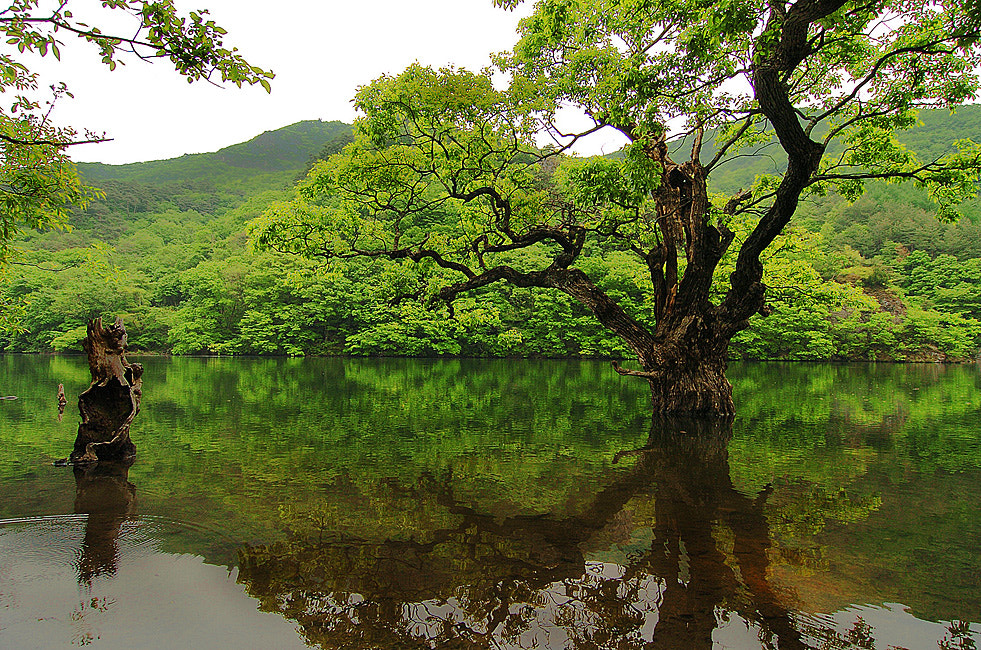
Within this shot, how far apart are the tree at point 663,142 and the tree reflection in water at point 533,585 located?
252 inches

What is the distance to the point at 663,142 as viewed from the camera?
428 inches

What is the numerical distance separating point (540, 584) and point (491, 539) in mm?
860

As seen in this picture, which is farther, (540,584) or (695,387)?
(695,387)

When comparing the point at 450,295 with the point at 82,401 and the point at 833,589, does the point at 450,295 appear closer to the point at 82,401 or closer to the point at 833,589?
the point at 82,401

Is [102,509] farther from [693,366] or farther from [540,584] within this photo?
[693,366]

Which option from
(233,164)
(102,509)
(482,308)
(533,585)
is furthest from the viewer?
(233,164)

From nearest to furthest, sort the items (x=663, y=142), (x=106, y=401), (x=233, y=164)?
(x=106, y=401) → (x=663, y=142) → (x=233, y=164)

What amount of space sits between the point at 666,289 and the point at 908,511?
7.51 m

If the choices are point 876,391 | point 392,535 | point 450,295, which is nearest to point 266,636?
point 392,535

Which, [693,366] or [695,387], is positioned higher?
[693,366]

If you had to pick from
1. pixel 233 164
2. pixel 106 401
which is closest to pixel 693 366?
pixel 106 401

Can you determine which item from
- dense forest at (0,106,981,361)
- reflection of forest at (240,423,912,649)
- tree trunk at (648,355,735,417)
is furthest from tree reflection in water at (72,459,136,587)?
dense forest at (0,106,981,361)

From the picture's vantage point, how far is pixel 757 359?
37.2m

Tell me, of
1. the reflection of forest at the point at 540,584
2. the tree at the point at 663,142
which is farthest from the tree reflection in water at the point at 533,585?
the tree at the point at 663,142
